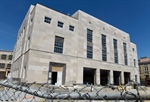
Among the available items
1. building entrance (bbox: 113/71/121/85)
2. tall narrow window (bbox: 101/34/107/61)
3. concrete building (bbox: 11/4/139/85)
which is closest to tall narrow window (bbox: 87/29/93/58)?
concrete building (bbox: 11/4/139/85)

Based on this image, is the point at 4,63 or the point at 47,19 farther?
the point at 4,63

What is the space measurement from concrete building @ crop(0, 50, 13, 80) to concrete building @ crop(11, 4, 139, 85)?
2465 cm

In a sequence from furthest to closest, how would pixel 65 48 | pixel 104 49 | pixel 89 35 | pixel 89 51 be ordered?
pixel 104 49 → pixel 89 35 → pixel 89 51 → pixel 65 48

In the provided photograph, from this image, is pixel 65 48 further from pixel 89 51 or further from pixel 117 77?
pixel 117 77

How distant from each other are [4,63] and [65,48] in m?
36.6

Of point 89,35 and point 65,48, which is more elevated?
point 89,35

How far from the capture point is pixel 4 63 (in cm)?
4641

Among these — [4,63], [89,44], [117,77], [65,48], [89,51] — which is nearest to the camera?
[65,48]

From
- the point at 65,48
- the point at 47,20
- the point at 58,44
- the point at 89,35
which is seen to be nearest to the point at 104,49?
the point at 89,35

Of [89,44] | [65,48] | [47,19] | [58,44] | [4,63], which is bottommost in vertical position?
[4,63]

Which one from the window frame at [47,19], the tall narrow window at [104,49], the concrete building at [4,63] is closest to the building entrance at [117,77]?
the tall narrow window at [104,49]

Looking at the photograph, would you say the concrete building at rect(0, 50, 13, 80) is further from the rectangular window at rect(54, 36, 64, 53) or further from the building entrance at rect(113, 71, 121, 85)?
the building entrance at rect(113, 71, 121, 85)

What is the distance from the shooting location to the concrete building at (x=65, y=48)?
19.4 meters

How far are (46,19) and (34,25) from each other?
287 cm
